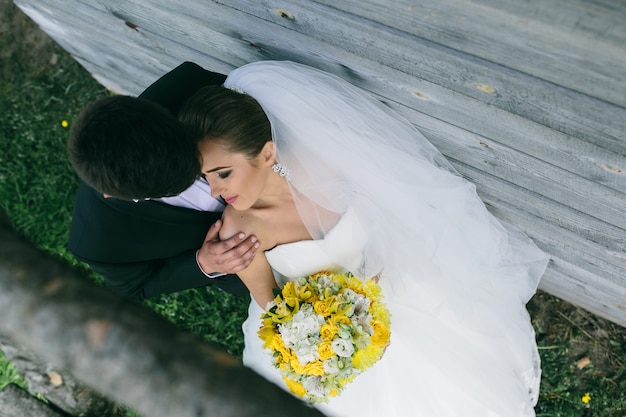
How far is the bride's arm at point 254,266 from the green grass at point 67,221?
1333mm

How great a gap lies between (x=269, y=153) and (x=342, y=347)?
0.81 meters

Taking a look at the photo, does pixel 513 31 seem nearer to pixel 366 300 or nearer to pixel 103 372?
pixel 103 372

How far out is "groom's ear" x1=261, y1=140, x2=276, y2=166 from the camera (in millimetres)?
2197

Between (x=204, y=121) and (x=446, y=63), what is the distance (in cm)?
96

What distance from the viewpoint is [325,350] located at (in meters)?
2.10

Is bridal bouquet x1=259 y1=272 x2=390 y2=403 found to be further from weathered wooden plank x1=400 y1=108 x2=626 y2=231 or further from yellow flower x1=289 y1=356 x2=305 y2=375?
weathered wooden plank x1=400 y1=108 x2=626 y2=231

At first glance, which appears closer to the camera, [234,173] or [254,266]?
[234,173]

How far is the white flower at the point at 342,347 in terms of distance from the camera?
6.89 feet

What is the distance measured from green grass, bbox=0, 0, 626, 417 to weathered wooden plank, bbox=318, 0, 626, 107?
2.66m

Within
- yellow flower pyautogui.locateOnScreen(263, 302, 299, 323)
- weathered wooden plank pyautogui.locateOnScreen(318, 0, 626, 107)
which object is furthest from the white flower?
weathered wooden plank pyautogui.locateOnScreen(318, 0, 626, 107)

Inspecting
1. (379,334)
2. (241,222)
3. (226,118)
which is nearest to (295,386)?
(379,334)

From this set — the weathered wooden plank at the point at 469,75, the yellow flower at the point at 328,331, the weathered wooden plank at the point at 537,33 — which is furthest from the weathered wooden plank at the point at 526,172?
the yellow flower at the point at 328,331

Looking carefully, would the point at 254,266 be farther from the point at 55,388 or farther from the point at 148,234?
the point at 55,388

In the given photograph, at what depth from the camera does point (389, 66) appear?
5.52ft
